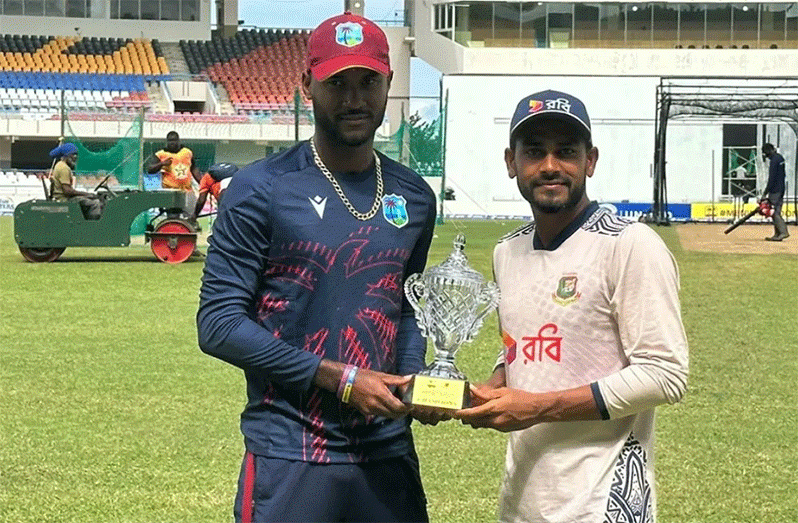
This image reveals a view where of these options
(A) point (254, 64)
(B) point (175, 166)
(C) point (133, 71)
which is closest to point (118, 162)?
(B) point (175, 166)

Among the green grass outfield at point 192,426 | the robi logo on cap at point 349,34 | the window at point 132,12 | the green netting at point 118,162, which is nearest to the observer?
the robi logo on cap at point 349,34

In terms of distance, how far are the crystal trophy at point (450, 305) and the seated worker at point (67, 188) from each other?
17729 mm

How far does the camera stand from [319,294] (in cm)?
320

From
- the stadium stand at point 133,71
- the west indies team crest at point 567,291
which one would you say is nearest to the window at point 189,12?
the stadium stand at point 133,71

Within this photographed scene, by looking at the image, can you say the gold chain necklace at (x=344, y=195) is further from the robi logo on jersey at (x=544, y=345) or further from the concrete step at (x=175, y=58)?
the concrete step at (x=175, y=58)

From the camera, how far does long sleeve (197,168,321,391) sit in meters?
3.10

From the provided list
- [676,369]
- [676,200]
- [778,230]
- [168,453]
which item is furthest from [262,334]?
[676,200]

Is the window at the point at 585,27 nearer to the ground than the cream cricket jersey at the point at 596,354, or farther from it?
farther from it

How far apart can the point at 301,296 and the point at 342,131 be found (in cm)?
38

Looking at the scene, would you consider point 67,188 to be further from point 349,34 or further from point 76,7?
point 76,7

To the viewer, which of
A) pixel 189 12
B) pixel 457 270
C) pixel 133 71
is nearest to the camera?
pixel 457 270

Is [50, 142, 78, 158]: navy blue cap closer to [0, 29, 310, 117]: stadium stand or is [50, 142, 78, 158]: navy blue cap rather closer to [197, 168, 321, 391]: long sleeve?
[197, 168, 321, 391]: long sleeve

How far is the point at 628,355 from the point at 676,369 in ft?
0.34

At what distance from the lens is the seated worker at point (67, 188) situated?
67.2ft
